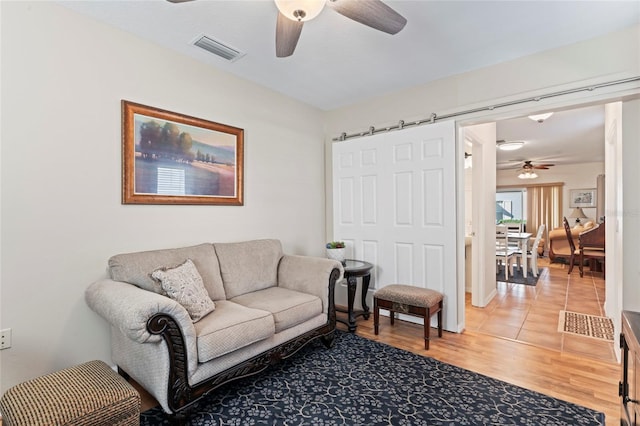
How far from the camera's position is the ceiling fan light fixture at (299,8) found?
5.12ft

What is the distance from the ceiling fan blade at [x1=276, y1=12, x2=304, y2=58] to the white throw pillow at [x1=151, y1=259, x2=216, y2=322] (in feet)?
5.40

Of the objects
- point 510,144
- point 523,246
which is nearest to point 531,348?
point 523,246

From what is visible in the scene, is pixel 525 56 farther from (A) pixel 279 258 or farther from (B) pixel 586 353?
(A) pixel 279 258

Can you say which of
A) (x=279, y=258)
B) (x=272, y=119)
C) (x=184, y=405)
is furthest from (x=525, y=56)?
(x=184, y=405)

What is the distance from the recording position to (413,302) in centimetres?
281

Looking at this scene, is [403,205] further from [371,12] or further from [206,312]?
[206,312]

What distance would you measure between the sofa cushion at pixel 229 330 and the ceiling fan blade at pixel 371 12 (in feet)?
6.20

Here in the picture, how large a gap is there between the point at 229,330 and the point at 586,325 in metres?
3.64

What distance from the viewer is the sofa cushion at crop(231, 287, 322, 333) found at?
89.9 inches

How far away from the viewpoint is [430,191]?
3.20 metres

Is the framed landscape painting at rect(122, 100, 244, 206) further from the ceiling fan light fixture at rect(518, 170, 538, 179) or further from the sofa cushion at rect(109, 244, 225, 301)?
the ceiling fan light fixture at rect(518, 170, 538, 179)

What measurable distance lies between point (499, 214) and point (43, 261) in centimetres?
1096

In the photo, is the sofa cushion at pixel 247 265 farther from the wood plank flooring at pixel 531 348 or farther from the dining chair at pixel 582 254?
the dining chair at pixel 582 254

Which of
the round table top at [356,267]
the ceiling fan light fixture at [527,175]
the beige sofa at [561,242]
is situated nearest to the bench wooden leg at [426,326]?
the round table top at [356,267]
